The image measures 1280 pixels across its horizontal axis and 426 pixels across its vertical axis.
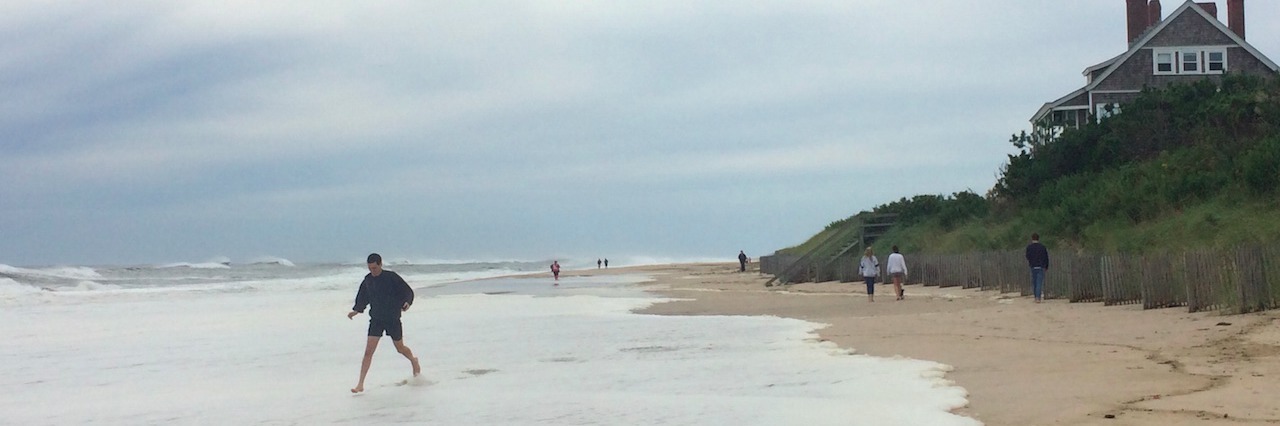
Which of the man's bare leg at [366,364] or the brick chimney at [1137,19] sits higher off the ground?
the brick chimney at [1137,19]

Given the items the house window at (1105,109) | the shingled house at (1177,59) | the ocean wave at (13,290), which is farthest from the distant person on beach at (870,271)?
the ocean wave at (13,290)

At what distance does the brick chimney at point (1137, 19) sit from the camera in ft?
147

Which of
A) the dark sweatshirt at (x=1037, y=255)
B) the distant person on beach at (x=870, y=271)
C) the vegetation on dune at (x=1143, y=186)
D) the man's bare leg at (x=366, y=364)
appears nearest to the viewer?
the man's bare leg at (x=366, y=364)

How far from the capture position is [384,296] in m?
12.0

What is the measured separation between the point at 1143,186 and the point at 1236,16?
19997 millimetres

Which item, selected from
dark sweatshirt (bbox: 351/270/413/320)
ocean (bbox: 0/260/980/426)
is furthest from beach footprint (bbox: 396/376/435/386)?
dark sweatshirt (bbox: 351/270/413/320)

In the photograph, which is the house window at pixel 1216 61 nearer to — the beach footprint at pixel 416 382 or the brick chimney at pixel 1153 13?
the brick chimney at pixel 1153 13

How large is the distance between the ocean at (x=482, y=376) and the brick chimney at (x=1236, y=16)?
30.9m

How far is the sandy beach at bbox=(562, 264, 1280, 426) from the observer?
320 inches

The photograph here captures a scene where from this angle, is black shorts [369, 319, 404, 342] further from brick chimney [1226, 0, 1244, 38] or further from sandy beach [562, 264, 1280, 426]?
brick chimney [1226, 0, 1244, 38]

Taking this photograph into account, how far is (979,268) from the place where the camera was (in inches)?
998

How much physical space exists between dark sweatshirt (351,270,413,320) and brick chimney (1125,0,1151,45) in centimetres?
3971

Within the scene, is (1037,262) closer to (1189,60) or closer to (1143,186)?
(1143,186)

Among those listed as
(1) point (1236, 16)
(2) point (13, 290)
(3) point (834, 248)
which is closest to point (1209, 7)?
(1) point (1236, 16)
